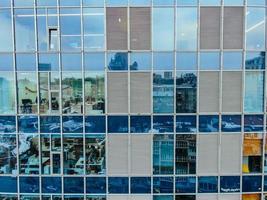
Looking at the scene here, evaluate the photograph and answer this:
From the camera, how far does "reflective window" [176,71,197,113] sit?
1054cm

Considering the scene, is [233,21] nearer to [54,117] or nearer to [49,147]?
[54,117]

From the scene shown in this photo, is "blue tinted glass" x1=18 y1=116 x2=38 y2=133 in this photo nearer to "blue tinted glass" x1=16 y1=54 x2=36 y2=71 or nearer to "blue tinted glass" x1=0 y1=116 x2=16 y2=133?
"blue tinted glass" x1=0 y1=116 x2=16 y2=133

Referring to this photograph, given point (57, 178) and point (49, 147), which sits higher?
point (49, 147)

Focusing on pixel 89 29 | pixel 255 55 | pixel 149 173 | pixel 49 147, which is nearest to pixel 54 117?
pixel 49 147

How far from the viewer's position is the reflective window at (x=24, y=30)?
Answer: 1058 cm

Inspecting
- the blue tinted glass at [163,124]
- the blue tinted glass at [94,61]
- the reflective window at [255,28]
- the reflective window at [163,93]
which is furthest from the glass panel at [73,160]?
the reflective window at [255,28]

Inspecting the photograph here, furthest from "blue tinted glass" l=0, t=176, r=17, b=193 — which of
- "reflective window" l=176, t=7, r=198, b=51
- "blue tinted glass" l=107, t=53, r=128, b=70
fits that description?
"reflective window" l=176, t=7, r=198, b=51

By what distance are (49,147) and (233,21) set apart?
30.2ft

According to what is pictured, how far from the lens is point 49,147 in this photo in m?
10.7

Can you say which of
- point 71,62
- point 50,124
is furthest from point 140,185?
point 71,62

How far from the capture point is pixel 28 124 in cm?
1066

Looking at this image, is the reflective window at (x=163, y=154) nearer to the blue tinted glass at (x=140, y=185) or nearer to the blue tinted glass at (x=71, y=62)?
the blue tinted glass at (x=140, y=185)

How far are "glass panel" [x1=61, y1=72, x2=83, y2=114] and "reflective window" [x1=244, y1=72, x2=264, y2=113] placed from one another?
6.86m

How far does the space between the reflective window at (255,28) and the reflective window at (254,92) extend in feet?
3.91
